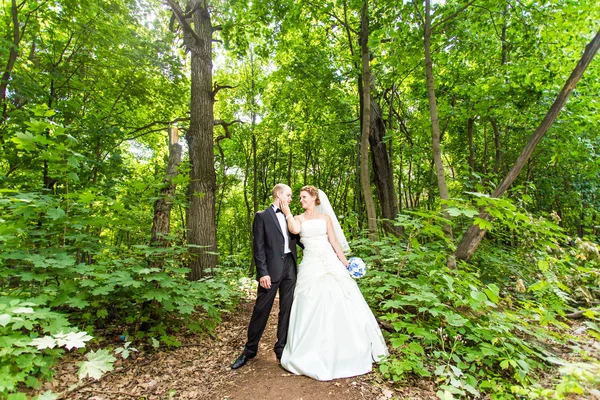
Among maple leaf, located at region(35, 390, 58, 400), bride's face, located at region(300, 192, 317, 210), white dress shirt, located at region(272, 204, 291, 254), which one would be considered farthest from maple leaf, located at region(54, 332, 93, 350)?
bride's face, located at region(300, 192, 317, 210)

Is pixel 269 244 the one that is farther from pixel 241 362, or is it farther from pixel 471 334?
pixel 471 334

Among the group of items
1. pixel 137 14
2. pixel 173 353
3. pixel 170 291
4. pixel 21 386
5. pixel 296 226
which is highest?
pixel 137 14

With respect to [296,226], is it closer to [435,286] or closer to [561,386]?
[435,286]

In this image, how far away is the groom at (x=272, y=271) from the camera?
3570 millimetres

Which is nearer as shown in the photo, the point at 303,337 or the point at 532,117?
the point at 303,337

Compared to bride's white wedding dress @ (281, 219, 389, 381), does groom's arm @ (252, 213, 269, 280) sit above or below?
above

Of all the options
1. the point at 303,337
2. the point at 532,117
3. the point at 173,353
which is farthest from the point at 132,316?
the point at 532,117

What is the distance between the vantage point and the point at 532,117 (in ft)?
25.1

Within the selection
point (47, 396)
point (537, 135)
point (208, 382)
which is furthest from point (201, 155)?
point (537, 135)

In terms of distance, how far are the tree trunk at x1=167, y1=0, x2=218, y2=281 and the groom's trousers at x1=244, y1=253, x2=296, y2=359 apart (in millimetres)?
2558

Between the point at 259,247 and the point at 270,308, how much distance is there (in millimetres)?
788

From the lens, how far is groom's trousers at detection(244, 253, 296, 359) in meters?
3.57

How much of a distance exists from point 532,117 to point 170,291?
9.69 metres

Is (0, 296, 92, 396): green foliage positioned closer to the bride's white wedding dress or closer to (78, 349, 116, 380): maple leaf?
(78, 349, 116, 380): maple leaf
